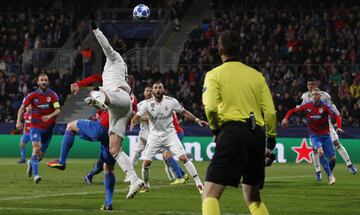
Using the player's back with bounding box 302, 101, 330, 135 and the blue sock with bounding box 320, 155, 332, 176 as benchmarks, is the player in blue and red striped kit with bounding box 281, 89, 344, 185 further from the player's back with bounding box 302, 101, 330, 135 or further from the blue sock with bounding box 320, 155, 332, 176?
the blue sock with bounding box 320, 155, 332, 176

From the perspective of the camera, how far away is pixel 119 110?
47.6 feet

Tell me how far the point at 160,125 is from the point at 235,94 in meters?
11.0

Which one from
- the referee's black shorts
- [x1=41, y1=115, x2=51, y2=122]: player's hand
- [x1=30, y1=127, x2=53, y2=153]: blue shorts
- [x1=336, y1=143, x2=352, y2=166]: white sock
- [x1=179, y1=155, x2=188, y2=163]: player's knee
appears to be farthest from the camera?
[x1=336, y1=143, x2=352, y2=166]: white sock

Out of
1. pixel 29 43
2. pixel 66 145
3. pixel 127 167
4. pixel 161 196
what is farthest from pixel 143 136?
pixel 29 43

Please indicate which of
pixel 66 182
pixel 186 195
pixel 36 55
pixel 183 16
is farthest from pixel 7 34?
pixel 186 195

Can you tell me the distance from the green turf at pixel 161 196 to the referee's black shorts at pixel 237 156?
450cm

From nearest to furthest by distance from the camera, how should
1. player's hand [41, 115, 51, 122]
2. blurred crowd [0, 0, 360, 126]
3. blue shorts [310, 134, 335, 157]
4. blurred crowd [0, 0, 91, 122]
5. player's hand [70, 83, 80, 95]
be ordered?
player's hand [70, 83, 80, 95], player's hand [41, 115, 51, 122], blue shorts [310, 134, 335, 157], blurred crowd [0, 0, 360, 126], blurred crowd [0, 0, 91, 122]

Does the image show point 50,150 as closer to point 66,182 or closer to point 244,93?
point 66,182

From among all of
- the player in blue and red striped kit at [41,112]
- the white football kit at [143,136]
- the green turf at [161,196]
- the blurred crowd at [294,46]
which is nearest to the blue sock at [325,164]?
the green turf at [161,196]

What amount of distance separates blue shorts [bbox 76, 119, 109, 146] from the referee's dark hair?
5664mm

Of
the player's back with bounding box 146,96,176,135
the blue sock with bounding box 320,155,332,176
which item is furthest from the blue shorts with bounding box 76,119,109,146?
the blue sock with bounding box 320,155,332,176

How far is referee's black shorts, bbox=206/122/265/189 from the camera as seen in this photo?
951 centimetres

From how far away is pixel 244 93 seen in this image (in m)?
9.75

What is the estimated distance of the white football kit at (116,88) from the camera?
1442cm
